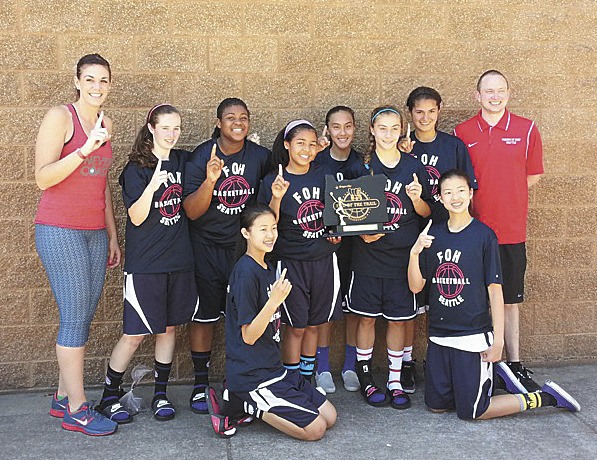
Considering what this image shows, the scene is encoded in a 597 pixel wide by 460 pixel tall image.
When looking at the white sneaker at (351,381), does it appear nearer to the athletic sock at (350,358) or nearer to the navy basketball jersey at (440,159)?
the athletic sock at (350,358)

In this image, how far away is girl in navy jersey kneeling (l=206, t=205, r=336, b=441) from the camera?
4.03 m

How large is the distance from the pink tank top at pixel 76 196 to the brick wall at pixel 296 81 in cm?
75

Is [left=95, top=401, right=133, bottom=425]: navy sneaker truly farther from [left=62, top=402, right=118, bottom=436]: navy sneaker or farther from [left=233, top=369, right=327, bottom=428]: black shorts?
[left=233, top=369, right=327, bottom=428]: black shorts

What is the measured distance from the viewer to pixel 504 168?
15.6 feet

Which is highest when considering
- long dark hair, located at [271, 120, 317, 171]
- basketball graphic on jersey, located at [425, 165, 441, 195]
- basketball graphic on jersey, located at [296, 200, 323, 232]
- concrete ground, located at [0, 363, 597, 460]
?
long dark hair, located at [271, 120, 317, 171]

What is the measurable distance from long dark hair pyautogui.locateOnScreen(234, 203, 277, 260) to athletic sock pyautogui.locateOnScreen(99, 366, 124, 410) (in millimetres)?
1036

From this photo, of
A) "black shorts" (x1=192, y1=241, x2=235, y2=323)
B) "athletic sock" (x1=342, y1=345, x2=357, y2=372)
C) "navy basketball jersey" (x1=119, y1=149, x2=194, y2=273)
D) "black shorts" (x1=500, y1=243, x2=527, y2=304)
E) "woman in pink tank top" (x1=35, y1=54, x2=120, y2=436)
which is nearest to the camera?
"woman in pink tank top" (x1=35, y1=54, x2=120, y2=436)

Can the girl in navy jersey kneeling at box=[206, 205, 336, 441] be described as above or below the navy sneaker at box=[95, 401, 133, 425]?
above

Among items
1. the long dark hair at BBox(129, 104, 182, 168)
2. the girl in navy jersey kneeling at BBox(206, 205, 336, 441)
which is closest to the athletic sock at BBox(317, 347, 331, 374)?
the girl in navy jersey kneeling at BBox(206, 205, 336, 441)

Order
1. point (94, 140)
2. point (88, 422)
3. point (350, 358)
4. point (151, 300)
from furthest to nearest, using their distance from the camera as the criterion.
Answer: point (350, 358) → point (151, 300) → point (88, 422) → point (94, 140)

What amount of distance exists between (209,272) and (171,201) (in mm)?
548

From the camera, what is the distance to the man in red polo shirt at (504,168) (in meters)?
4.75

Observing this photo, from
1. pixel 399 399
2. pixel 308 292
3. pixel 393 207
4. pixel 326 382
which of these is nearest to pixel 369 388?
pixel 399 399

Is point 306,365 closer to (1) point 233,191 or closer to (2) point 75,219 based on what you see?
(1) point 233,191
